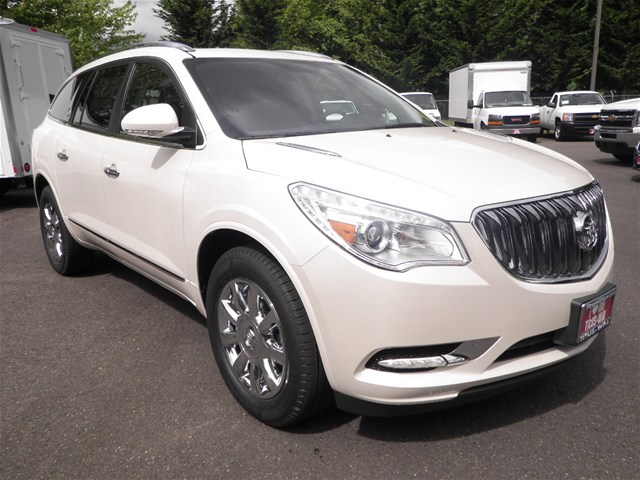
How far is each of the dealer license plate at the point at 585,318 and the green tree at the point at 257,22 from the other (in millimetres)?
44289

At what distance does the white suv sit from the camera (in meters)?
2.16

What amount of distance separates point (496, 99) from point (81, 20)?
20.7 meters

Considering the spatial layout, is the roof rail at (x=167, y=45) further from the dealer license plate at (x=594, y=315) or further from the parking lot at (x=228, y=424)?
the dealer license plate at (x=594, y=315)

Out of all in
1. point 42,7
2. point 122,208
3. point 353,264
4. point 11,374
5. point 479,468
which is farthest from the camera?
point 42,7

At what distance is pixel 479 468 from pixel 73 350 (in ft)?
8.52

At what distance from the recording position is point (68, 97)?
15.9 feet

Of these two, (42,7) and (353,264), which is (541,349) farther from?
(42,7)

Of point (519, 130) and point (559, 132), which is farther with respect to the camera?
point (559, 132)

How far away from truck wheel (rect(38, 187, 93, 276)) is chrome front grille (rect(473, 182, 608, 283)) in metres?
3.82

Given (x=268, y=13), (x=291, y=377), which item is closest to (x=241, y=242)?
(x=291, y=377)

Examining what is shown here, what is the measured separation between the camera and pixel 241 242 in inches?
106

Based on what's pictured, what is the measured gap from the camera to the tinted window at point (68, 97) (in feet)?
15.3

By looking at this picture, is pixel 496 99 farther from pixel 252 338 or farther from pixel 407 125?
pixel 252 338

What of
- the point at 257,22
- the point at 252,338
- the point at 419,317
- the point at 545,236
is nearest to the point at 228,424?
the point at 252,338
